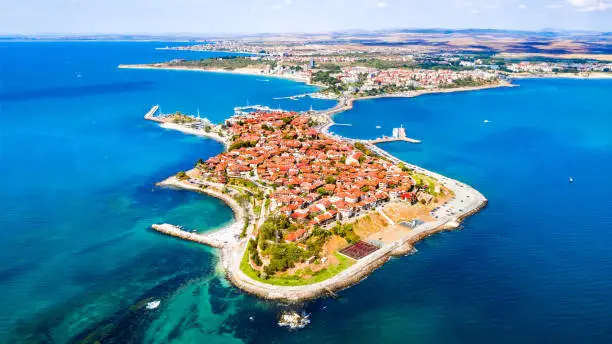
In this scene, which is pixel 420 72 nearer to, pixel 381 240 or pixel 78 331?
pixel 381 240

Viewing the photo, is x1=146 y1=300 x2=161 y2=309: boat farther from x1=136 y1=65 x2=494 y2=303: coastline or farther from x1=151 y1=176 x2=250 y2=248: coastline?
x1=151 y1=176 x2=250 y2=248: coastline

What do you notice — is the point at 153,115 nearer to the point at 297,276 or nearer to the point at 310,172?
the point at 310,172

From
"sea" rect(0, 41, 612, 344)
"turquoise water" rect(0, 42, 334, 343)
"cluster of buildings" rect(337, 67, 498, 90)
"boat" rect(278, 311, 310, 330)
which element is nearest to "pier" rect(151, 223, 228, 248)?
"sea" rect(0, 41, 612, 344)

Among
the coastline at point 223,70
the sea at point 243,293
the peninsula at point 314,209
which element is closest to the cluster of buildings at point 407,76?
the coastline at point 223,70

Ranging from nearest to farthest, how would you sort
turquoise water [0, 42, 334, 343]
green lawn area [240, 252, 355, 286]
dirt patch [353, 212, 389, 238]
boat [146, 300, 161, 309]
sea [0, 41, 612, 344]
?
sea [0, 41, 612, 344], boat [146, 300, 161, 309], turquoise water [0, 42, 334, 343], green lawn area [240, 252, 355, 286], dirt patch [353, 212, 389, 238]

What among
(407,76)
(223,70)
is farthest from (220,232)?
(223,70)
